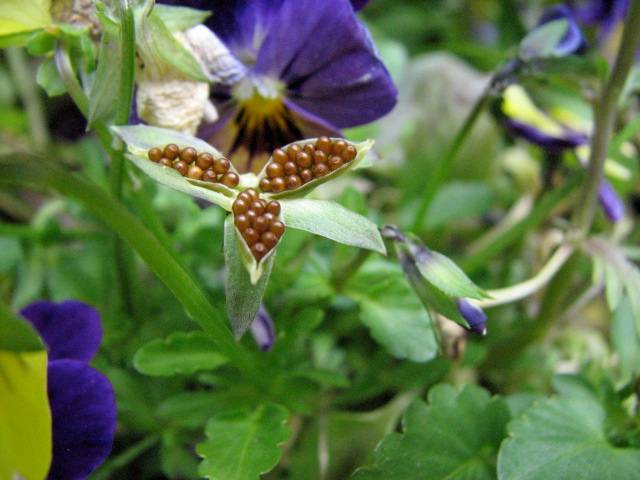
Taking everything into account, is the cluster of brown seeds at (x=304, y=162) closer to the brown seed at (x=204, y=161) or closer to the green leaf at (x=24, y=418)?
the brown seed at (x=204, y=161)

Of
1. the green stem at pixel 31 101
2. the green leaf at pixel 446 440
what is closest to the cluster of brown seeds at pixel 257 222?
the green leaf at pixel 446 440

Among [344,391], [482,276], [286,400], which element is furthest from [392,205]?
[286,400]

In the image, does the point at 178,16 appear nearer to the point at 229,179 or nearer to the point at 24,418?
the point at 229,179

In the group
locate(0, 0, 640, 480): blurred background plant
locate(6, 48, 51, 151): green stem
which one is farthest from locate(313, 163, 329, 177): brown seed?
locate(6, 48, 51, 151): green stem

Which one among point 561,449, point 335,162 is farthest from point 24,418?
point 561,449

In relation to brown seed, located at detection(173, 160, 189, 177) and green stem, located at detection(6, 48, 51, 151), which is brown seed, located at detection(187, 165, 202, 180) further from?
green stem, located at detection(6, 48, 51, 151)
